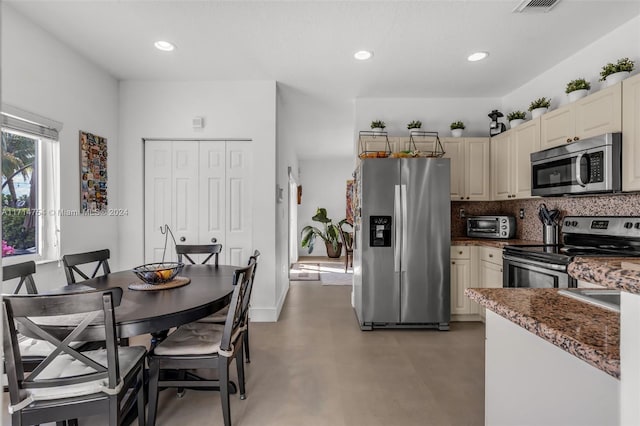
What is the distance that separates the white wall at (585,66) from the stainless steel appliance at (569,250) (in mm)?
1112

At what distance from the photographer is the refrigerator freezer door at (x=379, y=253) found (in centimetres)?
358

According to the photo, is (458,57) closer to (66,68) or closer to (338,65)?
(338,65)

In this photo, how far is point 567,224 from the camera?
125 inches

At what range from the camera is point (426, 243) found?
11.8 ft

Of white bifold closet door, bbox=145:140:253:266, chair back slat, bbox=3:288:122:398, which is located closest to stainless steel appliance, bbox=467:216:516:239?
white bifold closet door, bbox=145:140:253:266

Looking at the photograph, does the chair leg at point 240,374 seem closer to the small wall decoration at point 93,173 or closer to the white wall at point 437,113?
the small wall decoration at point 93,173

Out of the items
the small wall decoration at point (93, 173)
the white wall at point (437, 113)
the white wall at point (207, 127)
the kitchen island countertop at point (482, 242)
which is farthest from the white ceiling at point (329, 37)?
the kitchen island countertop at point (482, 242)

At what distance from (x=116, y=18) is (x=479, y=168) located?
3.66 metres

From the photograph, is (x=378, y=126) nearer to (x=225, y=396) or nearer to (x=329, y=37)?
(x=329, y=37)

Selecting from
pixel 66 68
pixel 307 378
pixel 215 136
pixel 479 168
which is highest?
pixel 66 68

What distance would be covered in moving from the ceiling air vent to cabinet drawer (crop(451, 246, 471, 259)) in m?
2.19

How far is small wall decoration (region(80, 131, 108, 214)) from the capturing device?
330cm

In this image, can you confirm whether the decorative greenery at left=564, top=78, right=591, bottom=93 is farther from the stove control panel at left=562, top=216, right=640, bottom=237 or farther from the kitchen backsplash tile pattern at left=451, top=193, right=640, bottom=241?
the stove control panel at left=562, top=216, right=640, bottom=237

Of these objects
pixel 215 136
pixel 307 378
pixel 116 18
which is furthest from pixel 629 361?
pixel 215 136
